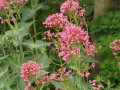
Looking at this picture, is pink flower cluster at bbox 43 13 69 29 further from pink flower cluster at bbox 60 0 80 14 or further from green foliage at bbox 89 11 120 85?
green foliage at bbox 89 11 120 85

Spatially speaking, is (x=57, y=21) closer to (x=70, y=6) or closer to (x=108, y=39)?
(x=70, y=6)

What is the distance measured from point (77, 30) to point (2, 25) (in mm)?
2943

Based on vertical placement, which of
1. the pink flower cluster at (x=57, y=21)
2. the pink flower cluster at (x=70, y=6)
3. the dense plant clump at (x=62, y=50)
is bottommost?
the dense plant clump at (x=62, y=50)

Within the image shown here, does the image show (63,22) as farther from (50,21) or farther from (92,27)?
(92,27)

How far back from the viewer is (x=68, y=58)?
77.5 inches

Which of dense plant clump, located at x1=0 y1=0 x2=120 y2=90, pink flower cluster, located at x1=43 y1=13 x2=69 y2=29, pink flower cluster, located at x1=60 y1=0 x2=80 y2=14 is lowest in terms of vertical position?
dense plant clump, located at x1=0 y1=0 x2=120 y2=90

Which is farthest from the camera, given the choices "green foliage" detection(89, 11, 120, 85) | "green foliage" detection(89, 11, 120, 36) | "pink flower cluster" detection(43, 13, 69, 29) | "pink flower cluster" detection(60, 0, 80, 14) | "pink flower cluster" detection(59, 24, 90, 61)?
"green foliage" detection(89, 11, 120, 36)

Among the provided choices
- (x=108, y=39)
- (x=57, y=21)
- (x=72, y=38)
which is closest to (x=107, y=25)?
(x=108, y=39)

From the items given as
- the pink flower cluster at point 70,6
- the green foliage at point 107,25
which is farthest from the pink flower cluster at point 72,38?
the green foliage at point 107,25

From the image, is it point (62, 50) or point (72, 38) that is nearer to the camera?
point (72, 38)

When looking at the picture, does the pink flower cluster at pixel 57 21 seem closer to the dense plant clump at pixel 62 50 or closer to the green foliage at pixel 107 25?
the dense plant clump at pixel 62 50

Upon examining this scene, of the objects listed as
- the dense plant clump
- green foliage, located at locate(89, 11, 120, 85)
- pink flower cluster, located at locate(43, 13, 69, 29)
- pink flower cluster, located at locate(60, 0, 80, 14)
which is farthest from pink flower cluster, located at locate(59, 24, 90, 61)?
green foliage, located at locate(89, 11, 120, 85)

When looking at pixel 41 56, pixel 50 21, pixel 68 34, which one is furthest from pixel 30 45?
pixel 68 34

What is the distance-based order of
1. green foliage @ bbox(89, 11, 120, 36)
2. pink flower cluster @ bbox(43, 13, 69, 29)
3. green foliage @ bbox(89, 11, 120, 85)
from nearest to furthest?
pink flower cluster @ bbox(43, 13, 69, 29) < green foliage @ bbox(89, 11, 120, 85) < green foliage @ bbox(89, 11, 120, 36)
